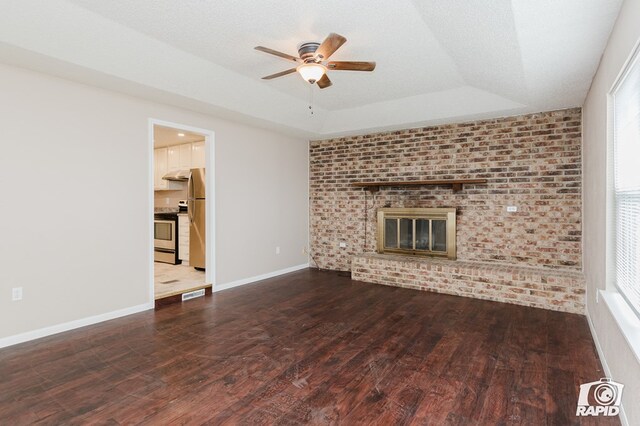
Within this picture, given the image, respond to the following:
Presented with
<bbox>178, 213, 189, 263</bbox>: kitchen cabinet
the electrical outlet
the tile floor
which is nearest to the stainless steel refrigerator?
the tile floor

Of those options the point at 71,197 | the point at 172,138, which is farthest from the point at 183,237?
the point at 71,197

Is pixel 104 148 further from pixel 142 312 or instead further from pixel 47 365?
pixel 47 365

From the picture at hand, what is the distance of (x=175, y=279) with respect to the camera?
5.43m

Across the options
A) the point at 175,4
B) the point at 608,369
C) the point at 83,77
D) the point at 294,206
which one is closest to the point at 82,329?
the point at 83,77

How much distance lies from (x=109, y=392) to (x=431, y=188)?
4794 millimetres

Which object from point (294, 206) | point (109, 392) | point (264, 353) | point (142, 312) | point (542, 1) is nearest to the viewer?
point (542, 1)

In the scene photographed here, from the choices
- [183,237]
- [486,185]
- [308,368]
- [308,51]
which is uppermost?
[308,51]

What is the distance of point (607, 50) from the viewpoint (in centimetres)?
258

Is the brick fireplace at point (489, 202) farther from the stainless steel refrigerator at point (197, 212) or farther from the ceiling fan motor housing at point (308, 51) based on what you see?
the ceiling fan motor housing at point (308, 51)

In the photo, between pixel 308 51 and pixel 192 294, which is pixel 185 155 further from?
pixel 308 51

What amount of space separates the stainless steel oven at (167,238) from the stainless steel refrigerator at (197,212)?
0.93m

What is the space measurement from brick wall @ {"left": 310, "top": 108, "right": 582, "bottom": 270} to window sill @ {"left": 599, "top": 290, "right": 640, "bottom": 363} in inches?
90.7

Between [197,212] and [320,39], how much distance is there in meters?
3.58

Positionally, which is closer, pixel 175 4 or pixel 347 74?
pixel 175 4
